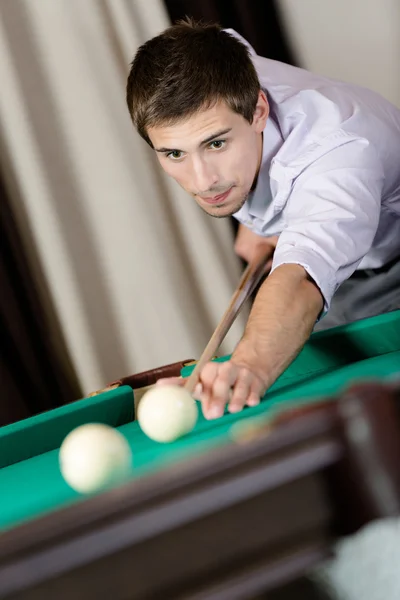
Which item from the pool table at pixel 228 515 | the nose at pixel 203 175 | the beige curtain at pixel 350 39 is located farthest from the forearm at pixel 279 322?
the beige curtain at pixel 350 39

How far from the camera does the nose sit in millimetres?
2092

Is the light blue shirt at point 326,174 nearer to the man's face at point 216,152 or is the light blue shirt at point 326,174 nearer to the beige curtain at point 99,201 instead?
the man's face at point 216,152

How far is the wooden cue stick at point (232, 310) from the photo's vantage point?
5.72 feet

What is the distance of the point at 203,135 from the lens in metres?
2.01

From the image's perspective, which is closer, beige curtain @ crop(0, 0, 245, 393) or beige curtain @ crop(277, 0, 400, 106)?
beige curtain @ crop(0, 0, 245, 393)

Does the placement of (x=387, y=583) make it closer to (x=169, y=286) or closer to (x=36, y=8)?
(x=169, y=286)

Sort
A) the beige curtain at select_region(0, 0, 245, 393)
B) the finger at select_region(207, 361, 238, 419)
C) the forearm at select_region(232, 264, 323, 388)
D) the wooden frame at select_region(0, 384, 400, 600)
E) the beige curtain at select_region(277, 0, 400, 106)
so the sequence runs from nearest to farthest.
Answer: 1. the wooden frame at select_region(0, 384, 400, 600)
2. the finger at select_region(207, 361, 238, 419)
3. the forearm at select_region(232, 264, 323, 388)
4. the beige curtain at select_region(0, 0, 245, 393)
5. the beige curtain at select_region(277, 0, 400, 106)

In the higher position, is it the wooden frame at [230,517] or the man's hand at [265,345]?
the wooden frame at [230,517]

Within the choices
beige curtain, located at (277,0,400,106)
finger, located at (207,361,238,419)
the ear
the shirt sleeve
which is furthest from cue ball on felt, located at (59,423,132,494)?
beige curtain, located at (277,0,400,106)

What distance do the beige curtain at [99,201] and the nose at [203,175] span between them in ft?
5.05

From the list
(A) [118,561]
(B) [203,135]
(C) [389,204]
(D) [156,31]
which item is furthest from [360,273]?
(A) [118,561]

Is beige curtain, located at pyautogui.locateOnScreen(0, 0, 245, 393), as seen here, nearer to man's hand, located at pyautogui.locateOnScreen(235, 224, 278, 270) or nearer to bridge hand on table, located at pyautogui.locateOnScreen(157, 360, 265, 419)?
man's hand, located at pyautogui.locateOnScreen(235, 224, 278, 270)

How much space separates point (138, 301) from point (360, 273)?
135 cm

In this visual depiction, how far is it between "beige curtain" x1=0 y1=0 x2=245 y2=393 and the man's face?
57.3 inches
